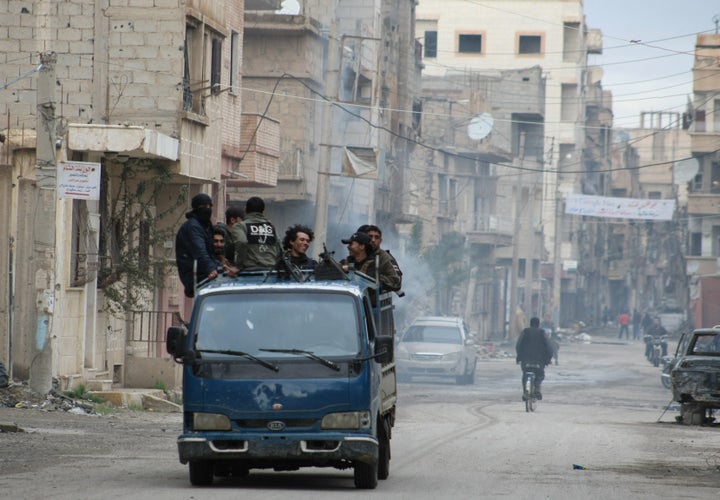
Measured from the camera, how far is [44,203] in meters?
20.4

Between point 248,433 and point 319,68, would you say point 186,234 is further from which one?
point 319,68

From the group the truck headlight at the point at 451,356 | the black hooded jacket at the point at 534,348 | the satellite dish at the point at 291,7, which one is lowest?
the truck headlight at the point at 451,356

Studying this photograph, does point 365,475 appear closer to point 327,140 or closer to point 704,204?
point 327,140

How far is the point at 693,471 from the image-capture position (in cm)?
1507

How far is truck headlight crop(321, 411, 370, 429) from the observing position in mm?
11617

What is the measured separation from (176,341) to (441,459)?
490 cm

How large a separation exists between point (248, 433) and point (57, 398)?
10686 millimetres

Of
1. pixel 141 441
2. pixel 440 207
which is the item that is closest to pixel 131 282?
pixel 141 441

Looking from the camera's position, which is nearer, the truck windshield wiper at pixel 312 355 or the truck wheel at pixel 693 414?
the truck windshield wiper at pixel 312 355

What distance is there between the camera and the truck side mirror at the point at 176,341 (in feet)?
38.0

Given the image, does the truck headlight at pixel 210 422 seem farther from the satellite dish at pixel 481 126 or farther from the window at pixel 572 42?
the window at pixel 572 42

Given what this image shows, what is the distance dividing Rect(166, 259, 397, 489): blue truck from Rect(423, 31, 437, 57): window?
92328mm

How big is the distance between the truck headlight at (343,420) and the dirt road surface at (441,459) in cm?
55

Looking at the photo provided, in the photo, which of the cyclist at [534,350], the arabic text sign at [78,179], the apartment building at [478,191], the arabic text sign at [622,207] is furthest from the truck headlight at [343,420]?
the arabic text sign at [622,207]
